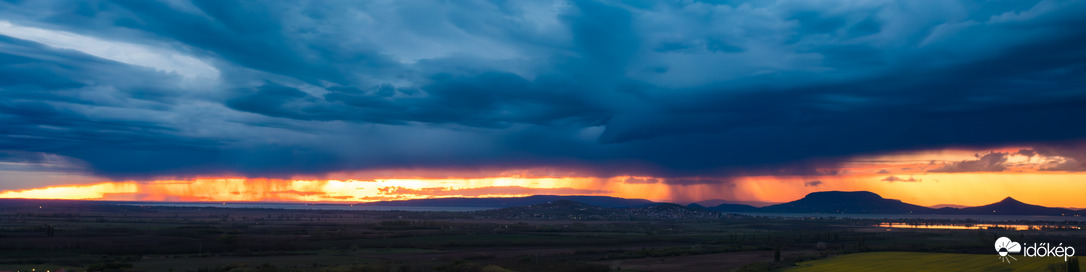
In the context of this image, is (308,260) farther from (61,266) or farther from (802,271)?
(802,271)

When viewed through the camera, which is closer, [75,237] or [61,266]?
[61,266]

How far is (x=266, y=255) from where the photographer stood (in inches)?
3310

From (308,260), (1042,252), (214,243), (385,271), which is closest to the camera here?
(385,271)

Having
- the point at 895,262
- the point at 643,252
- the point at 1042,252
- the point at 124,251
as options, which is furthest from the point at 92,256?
the point at 1042,252

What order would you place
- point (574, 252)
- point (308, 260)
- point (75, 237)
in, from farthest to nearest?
point (75, 237) → point (574, 252) → point (308, 260)

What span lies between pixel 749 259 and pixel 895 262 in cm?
1775

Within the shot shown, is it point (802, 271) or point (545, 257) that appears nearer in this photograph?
point (802, 271)

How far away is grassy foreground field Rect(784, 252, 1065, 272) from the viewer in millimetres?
54719

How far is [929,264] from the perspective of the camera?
201 feet

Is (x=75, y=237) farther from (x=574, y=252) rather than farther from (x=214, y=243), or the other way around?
(x=574, y=252)

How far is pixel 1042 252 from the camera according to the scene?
7188 centimetres

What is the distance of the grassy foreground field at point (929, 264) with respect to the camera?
180 ft

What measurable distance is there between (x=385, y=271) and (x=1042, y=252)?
66.3 metres

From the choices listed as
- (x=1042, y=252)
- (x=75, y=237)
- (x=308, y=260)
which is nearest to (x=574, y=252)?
(x=308, y=260)
